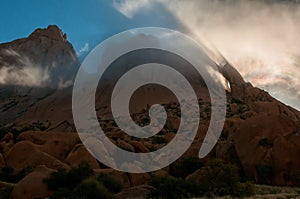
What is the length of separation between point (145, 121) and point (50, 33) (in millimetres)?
97884

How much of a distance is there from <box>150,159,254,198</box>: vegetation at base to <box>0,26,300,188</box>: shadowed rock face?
6158mm

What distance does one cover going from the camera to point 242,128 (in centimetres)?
3052

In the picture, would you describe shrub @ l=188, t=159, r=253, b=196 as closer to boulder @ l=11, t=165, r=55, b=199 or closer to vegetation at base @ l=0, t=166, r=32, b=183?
boulder @ l=11, t=165, r=55, b=199

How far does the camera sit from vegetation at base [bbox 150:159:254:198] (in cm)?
1809

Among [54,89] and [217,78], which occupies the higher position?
[54,89]

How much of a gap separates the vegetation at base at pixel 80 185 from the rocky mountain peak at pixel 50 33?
130334 millimetres

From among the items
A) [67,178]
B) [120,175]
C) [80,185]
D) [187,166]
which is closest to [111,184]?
[67,178]

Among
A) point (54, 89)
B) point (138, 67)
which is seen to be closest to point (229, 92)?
point (138, 67)

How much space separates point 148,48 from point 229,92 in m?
31.9

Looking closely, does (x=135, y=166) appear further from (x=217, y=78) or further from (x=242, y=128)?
(x=217, y=78)

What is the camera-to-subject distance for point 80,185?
58.8 feet

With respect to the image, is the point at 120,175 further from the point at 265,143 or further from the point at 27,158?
the point at 265,143


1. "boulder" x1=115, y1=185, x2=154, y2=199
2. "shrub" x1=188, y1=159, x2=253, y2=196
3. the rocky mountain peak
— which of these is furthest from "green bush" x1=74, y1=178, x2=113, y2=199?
the rocky mountain peak

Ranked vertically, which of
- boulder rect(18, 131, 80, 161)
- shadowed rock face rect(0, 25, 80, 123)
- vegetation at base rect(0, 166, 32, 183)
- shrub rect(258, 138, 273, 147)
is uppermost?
shadowed rock face rect(0, 25, 80, 123)
